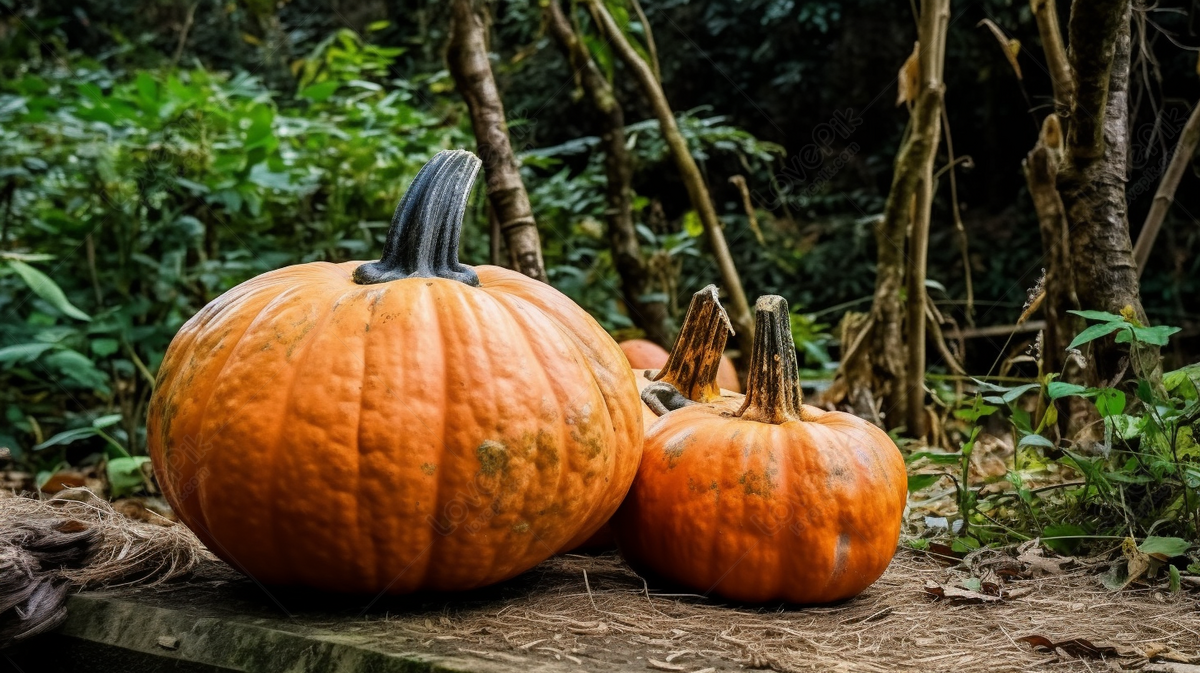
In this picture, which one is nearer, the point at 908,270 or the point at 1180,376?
the point at 1180,376

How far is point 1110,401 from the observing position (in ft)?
5.14

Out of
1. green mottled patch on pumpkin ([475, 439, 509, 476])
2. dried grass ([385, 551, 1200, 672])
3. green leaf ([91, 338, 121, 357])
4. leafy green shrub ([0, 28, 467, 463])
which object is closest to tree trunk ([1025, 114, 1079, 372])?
dried grass ([385, 551, 1200, 672])

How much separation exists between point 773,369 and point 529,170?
3.65 m

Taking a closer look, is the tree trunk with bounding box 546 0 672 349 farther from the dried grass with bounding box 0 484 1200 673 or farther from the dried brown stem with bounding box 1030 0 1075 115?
the dried grass with bounding box 0 484 1200 673

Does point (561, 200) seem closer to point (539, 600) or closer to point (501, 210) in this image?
point (501, 210)

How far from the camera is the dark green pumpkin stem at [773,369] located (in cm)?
147

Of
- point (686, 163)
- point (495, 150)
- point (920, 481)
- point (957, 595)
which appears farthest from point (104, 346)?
point (957, 595)

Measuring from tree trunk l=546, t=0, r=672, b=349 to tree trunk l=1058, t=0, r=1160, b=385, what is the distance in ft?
5.13

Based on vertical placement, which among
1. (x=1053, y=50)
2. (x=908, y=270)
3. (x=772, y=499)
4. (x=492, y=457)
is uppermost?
(x=1053, y=50)

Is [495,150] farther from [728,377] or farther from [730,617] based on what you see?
[730,617]

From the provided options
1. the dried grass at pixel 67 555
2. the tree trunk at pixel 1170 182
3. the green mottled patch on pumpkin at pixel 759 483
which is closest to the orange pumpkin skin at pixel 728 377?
the tree trunk at pixel 1170 182

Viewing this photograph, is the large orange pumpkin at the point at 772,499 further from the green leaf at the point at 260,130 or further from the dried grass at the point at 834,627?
the green leaf at the point at 260,130

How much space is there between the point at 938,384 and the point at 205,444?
8.49 feet

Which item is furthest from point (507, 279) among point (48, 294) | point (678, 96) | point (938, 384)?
point (678, 96)
